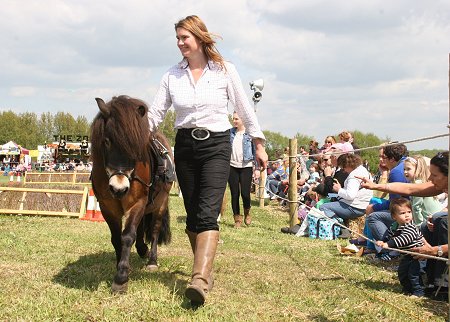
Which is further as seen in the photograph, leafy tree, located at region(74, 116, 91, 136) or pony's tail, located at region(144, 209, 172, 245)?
leafy tree, located at region(74, 116, 91, 136)

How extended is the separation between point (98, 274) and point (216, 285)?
1.23 metres

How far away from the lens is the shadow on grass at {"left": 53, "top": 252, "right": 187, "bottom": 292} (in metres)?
4.55

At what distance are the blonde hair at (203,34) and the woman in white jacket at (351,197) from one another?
4337 mm

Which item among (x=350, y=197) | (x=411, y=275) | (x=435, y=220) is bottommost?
(x=411, y=275)

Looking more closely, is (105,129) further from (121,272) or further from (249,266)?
(249,266)

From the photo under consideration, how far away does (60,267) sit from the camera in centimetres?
535

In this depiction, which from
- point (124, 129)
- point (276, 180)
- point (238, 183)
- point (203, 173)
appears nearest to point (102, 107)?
point (124, 129)

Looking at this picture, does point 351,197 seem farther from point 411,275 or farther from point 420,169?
point 411,275

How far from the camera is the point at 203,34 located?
4.24 meters

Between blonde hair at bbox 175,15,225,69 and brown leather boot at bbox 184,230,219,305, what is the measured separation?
1.49m

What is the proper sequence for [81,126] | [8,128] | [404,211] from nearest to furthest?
[404,211]
[8,128]
[81,126]

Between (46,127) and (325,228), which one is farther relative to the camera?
(46,127)

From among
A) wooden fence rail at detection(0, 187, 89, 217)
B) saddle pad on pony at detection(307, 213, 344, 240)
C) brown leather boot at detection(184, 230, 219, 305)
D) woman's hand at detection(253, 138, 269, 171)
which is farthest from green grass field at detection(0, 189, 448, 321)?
wooden fence rail at detection(0, 187, 89, 217)

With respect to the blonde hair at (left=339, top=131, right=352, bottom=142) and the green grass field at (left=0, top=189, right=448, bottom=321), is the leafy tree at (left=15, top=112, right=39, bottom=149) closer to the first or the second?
the blonde hair at (left=339, top=131, right=352, bottom=142)
